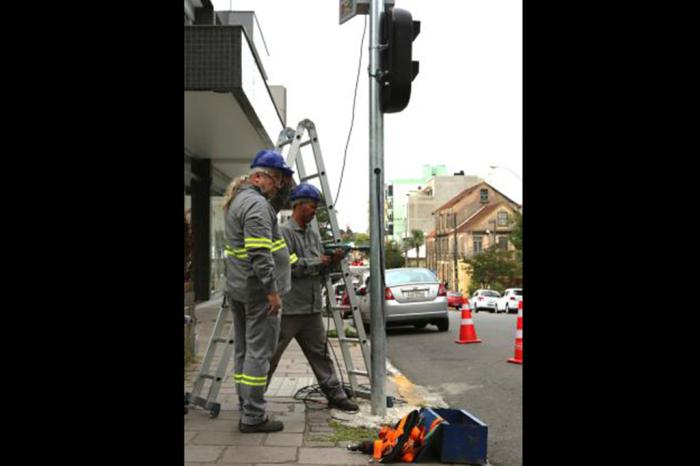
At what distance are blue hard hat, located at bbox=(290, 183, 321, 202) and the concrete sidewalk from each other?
1.83 metres

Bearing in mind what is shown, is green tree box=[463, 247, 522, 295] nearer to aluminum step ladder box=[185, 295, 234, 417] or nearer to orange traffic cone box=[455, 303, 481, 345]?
orange traffic cone box=[455, 303, 481, 345]

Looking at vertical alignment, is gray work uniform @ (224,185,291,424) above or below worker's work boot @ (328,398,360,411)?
above

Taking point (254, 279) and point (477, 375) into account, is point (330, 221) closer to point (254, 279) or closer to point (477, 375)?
point (254, 279)

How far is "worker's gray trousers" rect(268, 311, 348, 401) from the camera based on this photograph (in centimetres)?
569

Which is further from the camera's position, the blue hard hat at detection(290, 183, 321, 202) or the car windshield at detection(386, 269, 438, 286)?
the car windshield at detection(386, 269, 438, 286)

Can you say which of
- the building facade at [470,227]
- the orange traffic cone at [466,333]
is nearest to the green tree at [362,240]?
the orange traffic cone at [466,333]

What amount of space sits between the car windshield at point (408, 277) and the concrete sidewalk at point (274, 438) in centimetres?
786

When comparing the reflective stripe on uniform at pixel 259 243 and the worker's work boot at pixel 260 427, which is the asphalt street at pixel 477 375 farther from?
the reflective stripe on uniform at pixel 259 243

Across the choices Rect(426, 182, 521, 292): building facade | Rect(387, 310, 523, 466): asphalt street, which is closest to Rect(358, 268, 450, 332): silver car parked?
Rect(387, 310, 523, 466): asphalt street

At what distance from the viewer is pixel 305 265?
569 cm
